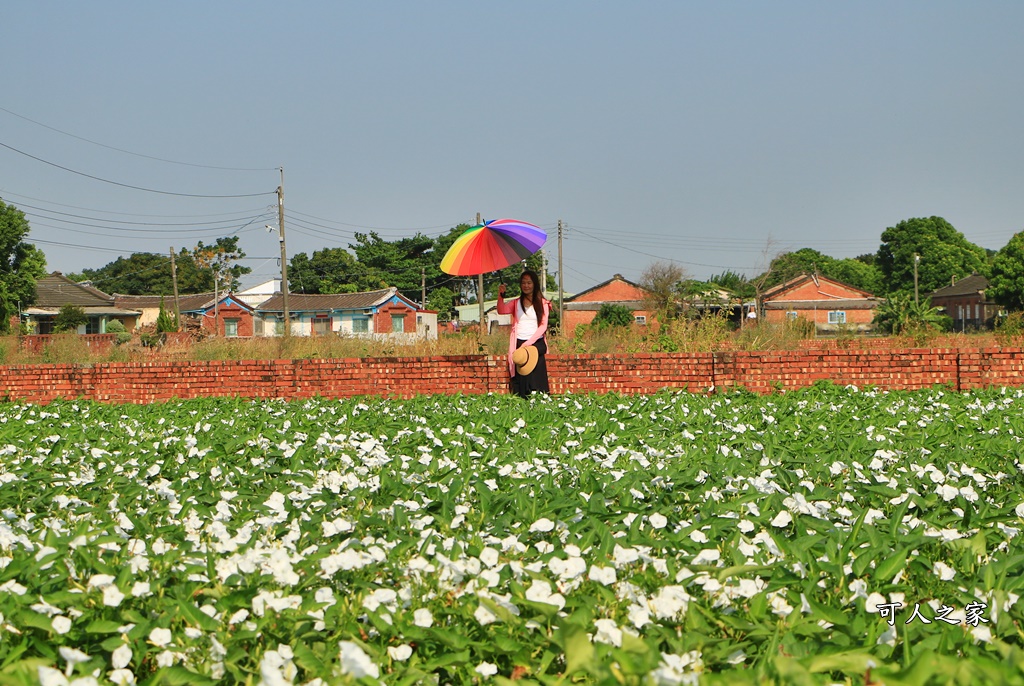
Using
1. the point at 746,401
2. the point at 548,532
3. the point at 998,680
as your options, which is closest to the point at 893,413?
the point at 746,401

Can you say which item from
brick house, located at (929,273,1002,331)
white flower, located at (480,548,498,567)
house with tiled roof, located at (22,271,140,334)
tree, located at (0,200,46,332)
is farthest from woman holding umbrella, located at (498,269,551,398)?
brick house, located at (929,273,1002,331)

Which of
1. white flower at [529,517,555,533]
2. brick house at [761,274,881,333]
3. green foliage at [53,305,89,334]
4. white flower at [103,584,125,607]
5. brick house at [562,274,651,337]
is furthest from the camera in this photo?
brick house at [761,274,881,333]

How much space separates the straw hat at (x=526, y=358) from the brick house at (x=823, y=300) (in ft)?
162

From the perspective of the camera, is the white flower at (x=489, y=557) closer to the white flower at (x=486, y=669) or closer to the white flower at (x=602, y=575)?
the white flower at (x=602, y=575)

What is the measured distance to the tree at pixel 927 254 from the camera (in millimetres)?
76188

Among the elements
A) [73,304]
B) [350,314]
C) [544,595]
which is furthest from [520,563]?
[73,304]

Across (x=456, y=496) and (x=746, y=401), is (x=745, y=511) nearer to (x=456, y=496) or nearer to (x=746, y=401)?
(x=456, y=496)

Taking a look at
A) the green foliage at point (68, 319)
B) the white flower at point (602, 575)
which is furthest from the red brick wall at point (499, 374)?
the green foliage at point (68, 319)

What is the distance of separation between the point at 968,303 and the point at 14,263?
2197 inches

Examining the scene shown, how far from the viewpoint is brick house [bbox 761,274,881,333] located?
58281 millimetres

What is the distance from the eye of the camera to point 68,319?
48031 millimetres

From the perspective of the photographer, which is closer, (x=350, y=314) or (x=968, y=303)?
(x=350, y=314)

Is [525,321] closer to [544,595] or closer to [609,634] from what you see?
[544,595]

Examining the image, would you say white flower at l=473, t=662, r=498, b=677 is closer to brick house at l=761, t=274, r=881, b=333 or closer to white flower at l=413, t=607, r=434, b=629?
white flower at l=413, t=607, r=434, b=629
